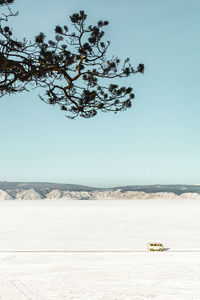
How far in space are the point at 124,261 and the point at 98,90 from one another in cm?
323

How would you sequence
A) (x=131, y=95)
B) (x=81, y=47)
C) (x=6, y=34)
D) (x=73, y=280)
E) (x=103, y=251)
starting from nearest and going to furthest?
(x=73, y=280) < (x=6, y=34) < (x=81, y=47) < (x=131, y=95) < (x=103, y=251)

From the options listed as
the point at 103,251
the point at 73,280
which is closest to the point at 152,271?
the point at 73,280

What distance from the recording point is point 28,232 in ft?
34.1

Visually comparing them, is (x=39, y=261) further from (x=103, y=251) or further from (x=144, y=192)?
(x=144, y=192)

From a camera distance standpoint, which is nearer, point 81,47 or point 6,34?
point 6,34

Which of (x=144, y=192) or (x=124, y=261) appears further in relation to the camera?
(x=144, y=192)

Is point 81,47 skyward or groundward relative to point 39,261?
skyward

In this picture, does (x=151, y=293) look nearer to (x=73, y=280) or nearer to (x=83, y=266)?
(x=73, y=280)

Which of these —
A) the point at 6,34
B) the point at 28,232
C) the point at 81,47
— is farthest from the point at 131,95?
the point at 28,232

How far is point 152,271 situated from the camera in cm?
584

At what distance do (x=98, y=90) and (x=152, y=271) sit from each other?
11.0 ft

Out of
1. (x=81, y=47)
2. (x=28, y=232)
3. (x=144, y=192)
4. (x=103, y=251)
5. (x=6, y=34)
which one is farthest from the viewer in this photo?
(x=144, y=192)

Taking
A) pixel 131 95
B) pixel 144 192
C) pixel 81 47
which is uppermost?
pixel 81 47

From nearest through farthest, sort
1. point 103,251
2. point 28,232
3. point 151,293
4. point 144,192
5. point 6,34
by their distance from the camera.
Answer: point 151,293 < point 6,34 < point 103,251 < point 28,232 < point 144,192
